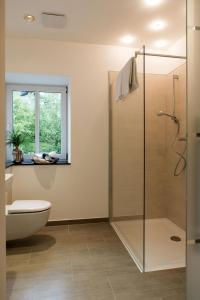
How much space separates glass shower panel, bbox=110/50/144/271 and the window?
35.6 inches

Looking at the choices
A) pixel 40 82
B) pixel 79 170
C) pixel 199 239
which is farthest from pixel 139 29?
pixel 199 239

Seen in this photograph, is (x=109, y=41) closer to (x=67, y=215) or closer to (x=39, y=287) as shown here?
(x=67, y=215)

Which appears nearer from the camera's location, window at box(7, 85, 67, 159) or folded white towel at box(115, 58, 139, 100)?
folded white towel at box(115, 58, 139, 100)

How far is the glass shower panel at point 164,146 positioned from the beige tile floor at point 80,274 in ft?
2.96

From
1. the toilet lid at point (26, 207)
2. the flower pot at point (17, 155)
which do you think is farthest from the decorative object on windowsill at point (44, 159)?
the toilet lid at point (26, 207)

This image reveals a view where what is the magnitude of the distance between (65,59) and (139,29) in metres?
1.07

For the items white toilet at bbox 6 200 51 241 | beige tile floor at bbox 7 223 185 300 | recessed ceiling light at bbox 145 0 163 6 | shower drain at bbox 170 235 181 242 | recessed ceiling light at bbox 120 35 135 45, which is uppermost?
recessed ceiling light at bbox 120 35 135 45

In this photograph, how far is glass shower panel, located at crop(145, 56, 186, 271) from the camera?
10.0 ft

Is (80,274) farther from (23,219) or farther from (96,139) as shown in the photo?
(96,139)

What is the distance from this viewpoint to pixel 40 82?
3496 mm

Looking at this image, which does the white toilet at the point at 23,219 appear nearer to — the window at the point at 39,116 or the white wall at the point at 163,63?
the window at the point at 39,116

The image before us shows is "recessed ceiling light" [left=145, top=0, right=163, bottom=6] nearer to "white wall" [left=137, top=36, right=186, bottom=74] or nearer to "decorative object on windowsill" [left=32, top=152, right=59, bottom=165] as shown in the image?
"white wall" [left=137, top=36, right=186, bottom=74]

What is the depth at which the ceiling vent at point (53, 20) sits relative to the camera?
2.46 metres

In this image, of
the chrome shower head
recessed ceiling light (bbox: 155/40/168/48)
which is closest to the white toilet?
the chrome shower head
